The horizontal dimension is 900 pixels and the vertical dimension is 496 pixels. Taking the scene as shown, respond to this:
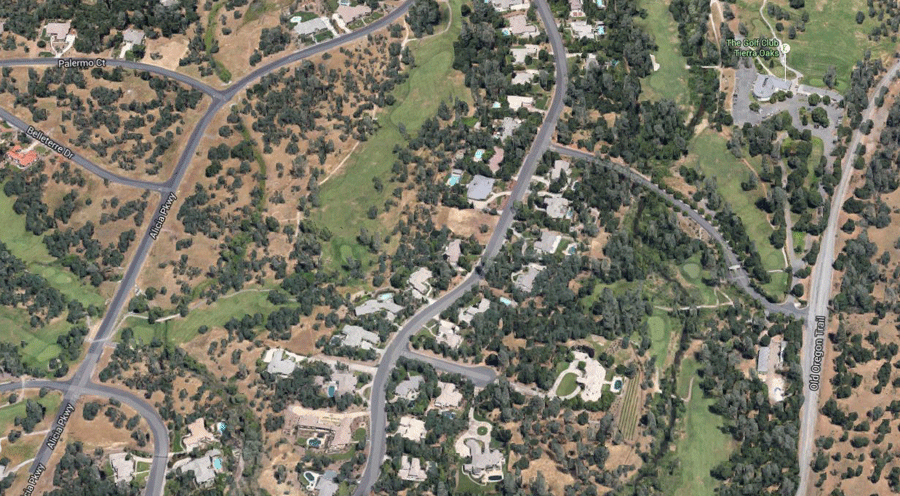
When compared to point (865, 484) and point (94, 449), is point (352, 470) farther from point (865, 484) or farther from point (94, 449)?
point (865, 484)

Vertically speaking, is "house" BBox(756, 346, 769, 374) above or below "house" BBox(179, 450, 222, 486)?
above

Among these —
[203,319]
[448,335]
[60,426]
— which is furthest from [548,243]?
[60,426]

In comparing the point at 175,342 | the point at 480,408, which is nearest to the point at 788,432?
the point at 480,408

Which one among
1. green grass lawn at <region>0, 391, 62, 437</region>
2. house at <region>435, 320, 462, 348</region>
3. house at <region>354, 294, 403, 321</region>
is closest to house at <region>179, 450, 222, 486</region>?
green grass lawn at <region>0, 391, 62, 437</region>

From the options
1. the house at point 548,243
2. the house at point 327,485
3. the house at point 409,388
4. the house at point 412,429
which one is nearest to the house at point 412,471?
the house at point 412,429

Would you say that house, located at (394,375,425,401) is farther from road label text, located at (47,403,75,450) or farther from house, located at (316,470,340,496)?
road label text, located at (47,403,75,450)

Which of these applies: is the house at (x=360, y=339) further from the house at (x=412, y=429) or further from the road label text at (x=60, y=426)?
the road label text at (x=60, y=426)

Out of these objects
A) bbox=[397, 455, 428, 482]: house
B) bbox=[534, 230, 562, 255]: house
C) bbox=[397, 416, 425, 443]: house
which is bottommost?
bbox=[397, 455, 428, 482]: house
